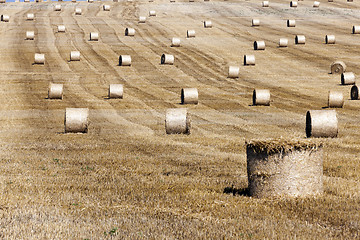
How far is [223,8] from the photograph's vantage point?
76.6 m

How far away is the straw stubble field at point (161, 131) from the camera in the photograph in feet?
28.9

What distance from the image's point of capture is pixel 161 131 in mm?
22047

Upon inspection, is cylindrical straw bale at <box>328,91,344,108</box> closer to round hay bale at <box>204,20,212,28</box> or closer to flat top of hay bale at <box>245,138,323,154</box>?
flat top of hay bale at <box>245,138,323,154</box>

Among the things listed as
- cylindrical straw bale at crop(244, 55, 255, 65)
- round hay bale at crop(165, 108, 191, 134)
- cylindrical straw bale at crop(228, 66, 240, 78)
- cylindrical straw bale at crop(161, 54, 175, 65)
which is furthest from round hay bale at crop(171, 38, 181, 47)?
round hay bale at crop(165, 108, 191, 134)

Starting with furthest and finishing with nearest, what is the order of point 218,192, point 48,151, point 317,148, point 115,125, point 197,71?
point 197,71 → point 115,125 → point 48,151 → point 218,192 → point 317,148

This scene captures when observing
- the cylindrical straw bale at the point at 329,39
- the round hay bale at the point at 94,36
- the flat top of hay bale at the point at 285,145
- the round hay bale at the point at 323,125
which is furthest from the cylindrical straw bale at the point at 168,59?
the flat top of hay bale at the point at 285,145

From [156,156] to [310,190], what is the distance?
660 centimetres

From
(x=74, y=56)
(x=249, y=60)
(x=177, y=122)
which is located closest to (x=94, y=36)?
(x=74, y=56)

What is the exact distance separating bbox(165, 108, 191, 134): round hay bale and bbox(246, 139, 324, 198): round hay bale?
10814mm

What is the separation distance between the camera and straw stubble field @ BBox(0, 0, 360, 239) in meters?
8.81

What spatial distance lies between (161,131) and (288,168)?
497 inches

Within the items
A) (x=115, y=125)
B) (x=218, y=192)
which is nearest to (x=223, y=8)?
(x=115, y=125)

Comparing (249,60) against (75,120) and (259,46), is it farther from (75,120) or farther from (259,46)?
(75,120)

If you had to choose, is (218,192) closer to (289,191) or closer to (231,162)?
(289,191)
